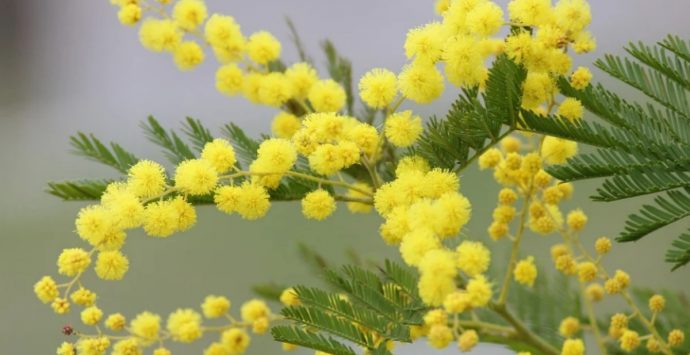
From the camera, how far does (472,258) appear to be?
322 millimetres

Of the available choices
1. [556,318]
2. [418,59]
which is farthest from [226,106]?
[418,59]

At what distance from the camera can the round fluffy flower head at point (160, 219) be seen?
36cm

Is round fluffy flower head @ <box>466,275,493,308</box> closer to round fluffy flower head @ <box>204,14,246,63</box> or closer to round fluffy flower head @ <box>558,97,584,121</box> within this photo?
round fluffy flower head @ <box>558,97,584,121</box>

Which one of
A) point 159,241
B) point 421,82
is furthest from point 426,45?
point 159,241

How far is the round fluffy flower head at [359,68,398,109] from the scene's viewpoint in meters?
0.39

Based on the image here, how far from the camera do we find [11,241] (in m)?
1.83

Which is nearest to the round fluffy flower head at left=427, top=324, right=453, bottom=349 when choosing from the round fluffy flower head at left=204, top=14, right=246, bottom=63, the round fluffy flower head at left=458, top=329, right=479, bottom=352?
the round fluffy flower head at left=458, top=329, right=479, bottom=352

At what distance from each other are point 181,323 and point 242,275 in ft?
3.74

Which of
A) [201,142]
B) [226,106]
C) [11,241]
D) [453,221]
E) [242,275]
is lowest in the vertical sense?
[453,221]

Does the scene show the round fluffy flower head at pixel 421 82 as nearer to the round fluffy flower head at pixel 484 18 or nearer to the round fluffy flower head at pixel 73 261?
the round fluffy flower head at pixel 484 18

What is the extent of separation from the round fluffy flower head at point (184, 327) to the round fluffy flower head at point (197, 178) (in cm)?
12

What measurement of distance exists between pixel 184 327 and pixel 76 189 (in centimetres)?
9

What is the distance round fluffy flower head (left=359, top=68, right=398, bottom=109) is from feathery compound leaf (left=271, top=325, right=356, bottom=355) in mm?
102

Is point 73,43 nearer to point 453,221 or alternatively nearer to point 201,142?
point 201,142
